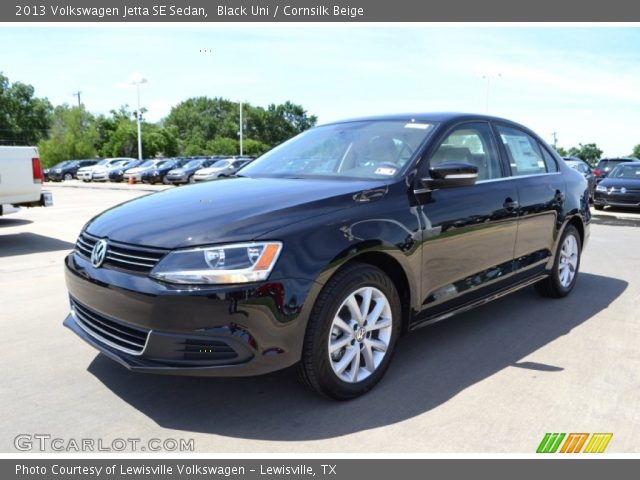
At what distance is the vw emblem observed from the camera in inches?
123

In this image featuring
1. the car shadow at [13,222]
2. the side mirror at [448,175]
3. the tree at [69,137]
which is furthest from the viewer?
Answer: the tree at [69,137]

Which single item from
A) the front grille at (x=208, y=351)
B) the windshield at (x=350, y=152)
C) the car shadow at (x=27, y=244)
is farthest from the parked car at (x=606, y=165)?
the front grille at (x=208, y=351)

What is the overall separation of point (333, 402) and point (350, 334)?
0.41 meters

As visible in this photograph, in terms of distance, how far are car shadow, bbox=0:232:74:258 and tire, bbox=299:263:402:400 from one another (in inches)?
251

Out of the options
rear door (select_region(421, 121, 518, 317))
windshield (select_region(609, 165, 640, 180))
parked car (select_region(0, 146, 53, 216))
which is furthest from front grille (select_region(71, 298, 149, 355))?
windshield (select_region(609, 165, 640, 180))

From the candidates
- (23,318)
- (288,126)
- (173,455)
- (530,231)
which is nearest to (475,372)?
(530,231)

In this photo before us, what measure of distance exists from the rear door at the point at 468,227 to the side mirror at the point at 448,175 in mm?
84

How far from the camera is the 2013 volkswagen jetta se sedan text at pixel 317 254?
2795mm

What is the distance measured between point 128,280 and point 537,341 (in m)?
3.06

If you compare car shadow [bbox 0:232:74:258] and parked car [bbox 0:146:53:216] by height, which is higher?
parked car [bbox 0:146:53:216]

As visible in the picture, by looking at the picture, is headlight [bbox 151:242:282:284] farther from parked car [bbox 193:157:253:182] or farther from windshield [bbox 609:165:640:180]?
parked car [bbox 193:157:253:182]

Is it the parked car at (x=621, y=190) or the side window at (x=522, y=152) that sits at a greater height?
the side window at (x=522, y=152)

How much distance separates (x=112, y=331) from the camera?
121 inches

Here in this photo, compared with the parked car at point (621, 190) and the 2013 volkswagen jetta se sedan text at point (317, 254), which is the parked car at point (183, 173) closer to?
the parked car at point (621, 190)
